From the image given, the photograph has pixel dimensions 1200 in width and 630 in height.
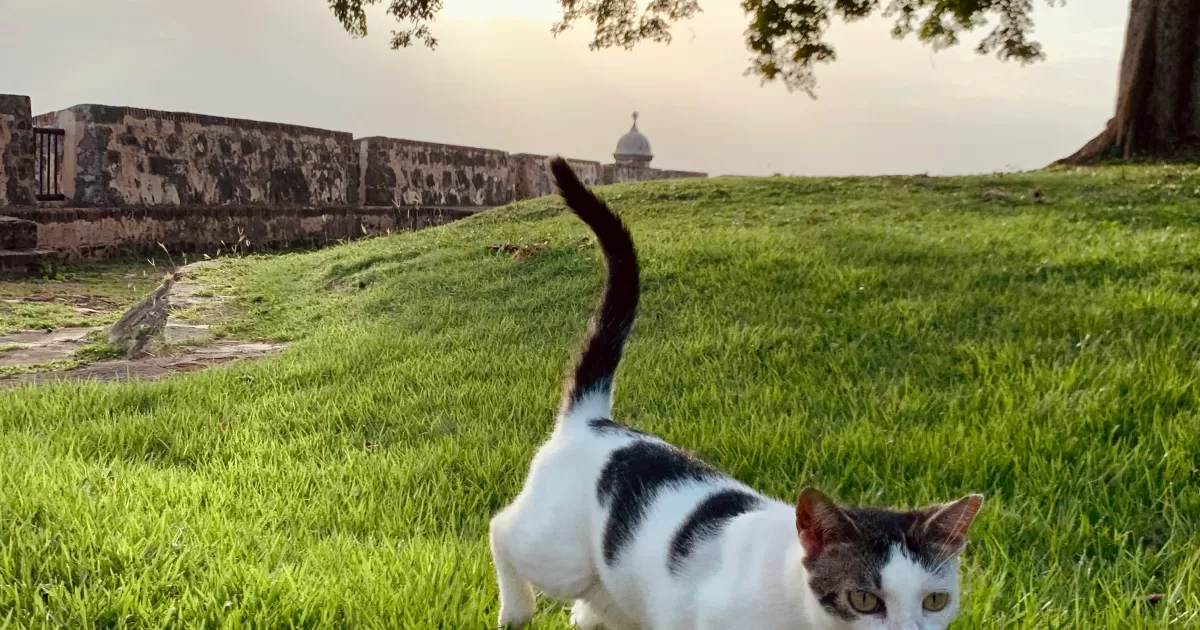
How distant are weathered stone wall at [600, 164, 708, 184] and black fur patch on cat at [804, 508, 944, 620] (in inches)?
767

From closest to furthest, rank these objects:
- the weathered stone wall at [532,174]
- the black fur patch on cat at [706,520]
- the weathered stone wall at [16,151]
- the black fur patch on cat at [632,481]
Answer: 1. the black fur patch on cat at [706,520]
2. the black fur patch on cat at [632,481]
3. the weathered stone wall at [16,151]
4. the weathered stone wall at [532,174]

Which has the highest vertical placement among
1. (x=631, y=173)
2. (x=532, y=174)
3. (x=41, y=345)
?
(x=631, y=173)

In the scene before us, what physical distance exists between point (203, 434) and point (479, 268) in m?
4.71

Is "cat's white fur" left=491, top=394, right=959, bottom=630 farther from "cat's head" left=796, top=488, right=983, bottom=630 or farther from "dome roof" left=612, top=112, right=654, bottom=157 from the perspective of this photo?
"dome roof" left=612, top=112, right=654, bottom=157

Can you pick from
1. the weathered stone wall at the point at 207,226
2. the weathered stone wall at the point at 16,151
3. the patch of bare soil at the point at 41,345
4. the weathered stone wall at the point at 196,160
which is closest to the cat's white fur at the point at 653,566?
the patch of bare soil at the point at 41,345

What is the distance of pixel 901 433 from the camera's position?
308 centimetres

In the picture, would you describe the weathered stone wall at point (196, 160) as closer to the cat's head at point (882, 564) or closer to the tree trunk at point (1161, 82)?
the cat's head at point (882, 564)

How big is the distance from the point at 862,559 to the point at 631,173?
72.5 feet

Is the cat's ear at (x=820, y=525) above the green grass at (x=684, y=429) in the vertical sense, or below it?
above

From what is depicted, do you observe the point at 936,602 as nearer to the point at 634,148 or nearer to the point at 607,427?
the point at 607,427

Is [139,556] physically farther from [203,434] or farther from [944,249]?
[944,249]

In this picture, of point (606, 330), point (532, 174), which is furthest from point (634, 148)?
point (606, 330)

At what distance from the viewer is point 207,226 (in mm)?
13266

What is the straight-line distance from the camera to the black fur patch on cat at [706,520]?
1713 millimetres
